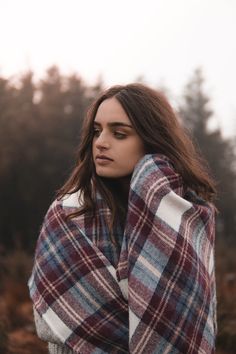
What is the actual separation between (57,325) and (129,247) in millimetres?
469

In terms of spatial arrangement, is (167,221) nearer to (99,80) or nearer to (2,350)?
(2,350)

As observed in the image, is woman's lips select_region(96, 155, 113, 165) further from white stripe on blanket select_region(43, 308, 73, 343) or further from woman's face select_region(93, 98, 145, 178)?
white stripe on blanket select_region(43, 308, 73, 343)

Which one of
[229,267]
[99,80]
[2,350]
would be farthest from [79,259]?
→ [99,80]

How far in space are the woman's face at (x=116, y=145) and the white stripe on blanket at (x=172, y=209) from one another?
242 mm

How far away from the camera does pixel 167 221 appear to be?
2.25 meters

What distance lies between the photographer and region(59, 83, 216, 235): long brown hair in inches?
95.7

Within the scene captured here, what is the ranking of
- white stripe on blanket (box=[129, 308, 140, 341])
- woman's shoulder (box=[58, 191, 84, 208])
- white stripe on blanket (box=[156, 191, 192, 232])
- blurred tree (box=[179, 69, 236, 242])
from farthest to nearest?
blurred tree (box=[179, 69, 236, 242]) < woman's shoulder (box=[58, 191, 84, 208]) < white stripe on blanket (box=[156, 191, 192, 232]) < white stripe on blanket (box=[129, 308, 140, 341])

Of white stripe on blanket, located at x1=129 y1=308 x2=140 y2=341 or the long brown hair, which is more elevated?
the long brown hair

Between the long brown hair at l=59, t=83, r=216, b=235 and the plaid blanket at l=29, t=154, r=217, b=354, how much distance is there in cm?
12

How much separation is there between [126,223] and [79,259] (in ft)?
0.86

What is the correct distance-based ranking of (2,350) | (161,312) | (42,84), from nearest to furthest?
(161,312)
(2,350)
(42,84)

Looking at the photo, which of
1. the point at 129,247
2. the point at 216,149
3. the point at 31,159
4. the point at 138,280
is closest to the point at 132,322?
the point at 138,280

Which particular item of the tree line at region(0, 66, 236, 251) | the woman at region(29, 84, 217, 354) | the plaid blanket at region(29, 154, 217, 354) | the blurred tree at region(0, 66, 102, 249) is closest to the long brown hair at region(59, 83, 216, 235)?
the woman at region(29, 84, 217, 354)

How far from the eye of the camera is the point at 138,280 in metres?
2.16
